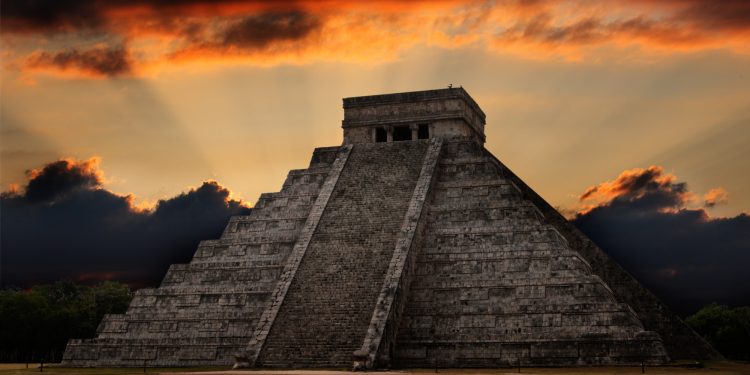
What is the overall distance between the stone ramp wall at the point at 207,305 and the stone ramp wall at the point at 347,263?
171 cm

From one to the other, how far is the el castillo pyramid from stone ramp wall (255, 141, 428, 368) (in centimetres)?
6

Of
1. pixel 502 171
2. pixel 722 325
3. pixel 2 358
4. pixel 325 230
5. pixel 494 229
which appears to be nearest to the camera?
pixel 494 229

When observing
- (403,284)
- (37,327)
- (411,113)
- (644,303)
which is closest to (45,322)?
(37,327)

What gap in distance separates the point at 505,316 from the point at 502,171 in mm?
9723

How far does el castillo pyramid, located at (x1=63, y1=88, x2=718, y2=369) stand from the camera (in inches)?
1157

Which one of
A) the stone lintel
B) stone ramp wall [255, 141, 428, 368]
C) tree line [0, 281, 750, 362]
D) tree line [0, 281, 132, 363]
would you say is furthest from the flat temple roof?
tree line [0, 281, 132, 363]

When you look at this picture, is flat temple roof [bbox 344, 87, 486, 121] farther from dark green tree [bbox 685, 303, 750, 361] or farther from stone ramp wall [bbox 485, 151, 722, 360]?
dark green tree [bbox 685, 303, 750, 361]

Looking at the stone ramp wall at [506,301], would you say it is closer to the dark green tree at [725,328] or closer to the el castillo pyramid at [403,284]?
the el castillo pyramid at [403,284]

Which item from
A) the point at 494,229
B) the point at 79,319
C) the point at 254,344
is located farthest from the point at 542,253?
the point at 79,319

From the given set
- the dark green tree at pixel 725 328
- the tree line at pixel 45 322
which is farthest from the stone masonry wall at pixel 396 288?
the tree line at pixel 45 322

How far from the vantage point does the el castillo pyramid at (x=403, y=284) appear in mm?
29391

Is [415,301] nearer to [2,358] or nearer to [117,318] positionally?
[117,318]

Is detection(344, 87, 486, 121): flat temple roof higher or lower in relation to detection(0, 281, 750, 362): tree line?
higher

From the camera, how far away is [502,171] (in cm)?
3847
